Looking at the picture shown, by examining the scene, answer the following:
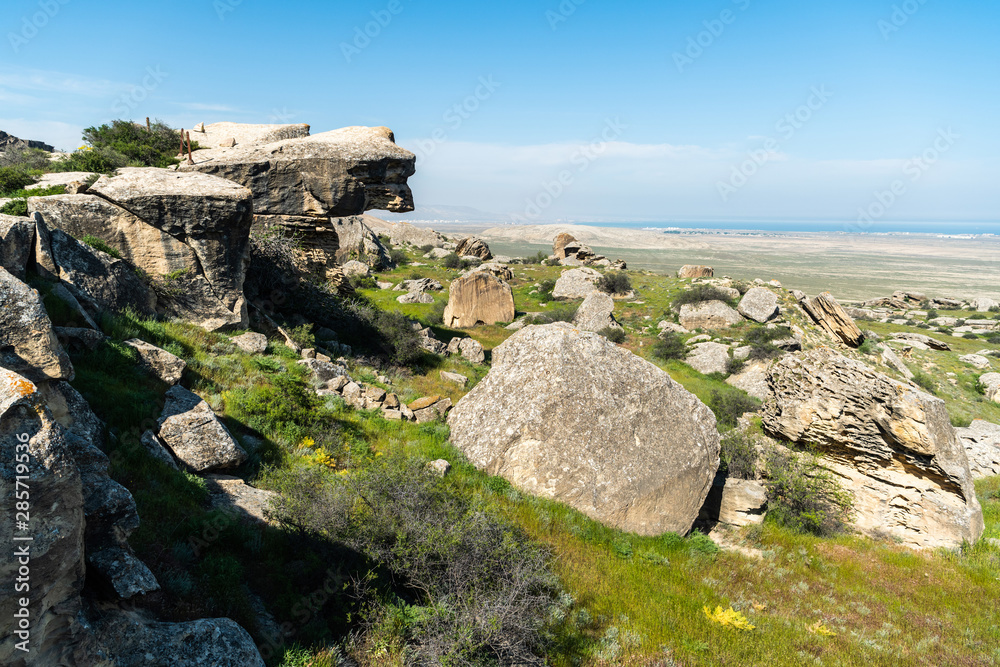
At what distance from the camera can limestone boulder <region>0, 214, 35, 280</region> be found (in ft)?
30.5

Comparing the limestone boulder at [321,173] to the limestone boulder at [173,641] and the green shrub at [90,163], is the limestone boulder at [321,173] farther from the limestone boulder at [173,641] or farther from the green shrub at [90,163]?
the limestone boulder at [173,641]

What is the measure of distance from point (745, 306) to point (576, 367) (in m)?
26.9

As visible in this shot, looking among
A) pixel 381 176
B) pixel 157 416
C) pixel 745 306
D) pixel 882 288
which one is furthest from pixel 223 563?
pixel 882 288

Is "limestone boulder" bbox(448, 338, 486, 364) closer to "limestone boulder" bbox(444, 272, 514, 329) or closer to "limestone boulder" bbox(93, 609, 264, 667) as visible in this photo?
"limestone boulder" bbox(444, 272, 514, 329)

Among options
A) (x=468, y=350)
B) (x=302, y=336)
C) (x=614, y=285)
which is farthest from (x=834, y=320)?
(x=302, y=336)

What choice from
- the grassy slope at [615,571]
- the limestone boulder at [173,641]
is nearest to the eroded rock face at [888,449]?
the grassy slope at [615,571]

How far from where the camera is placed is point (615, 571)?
831cm

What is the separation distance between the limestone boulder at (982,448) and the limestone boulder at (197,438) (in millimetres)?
21457

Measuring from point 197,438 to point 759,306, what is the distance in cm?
3364

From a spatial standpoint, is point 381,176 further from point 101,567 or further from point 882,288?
point 882,288

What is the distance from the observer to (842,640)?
24.1 ft

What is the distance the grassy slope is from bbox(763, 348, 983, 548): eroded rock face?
2.74ft

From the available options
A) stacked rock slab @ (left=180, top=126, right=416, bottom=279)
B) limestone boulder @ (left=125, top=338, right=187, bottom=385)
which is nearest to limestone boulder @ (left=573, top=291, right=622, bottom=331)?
stacked rock slab @ (left=180, top=126, right=416, bottom=279)

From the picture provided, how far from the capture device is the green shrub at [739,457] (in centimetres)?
1198
